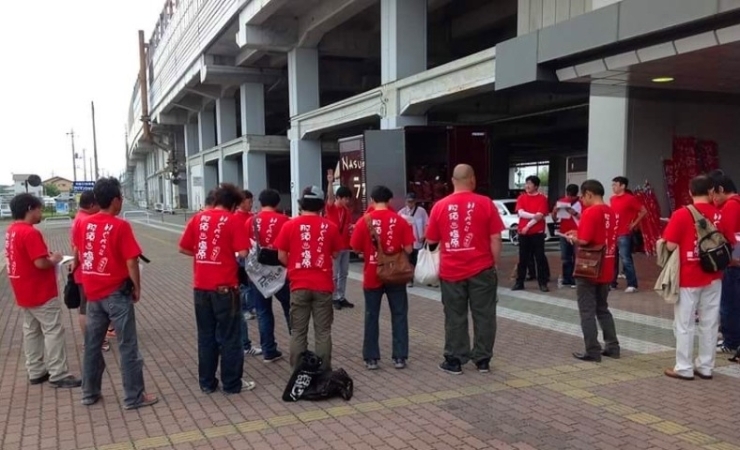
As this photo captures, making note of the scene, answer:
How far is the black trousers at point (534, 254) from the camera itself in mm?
9999

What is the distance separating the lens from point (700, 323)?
5438 millimetres

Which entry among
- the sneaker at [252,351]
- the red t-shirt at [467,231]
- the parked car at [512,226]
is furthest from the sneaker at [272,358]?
the parked car at [512,226]

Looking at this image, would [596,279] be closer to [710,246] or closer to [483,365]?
[710,246]

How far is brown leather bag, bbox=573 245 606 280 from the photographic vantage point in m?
5.88

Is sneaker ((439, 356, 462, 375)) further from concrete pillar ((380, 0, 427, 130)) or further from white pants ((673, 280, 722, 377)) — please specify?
concrete pillar ((380, 0, 427, 130))

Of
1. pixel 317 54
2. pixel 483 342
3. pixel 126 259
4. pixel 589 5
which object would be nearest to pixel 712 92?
pixel 589 5

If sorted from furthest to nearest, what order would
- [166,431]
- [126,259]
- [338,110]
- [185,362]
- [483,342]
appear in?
[338,110] < [185,362] < [483,342] < [126,259] < [166,431]

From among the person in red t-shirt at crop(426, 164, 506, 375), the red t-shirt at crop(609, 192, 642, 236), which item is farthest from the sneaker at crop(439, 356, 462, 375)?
the red t-shirt at crop(609, 192, 642, 236)

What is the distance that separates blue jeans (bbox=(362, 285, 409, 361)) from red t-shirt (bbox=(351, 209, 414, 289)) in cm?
11

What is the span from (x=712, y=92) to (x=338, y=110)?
1233 cm

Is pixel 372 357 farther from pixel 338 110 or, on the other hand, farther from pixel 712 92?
pixel 338 110

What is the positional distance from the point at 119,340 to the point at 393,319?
2459 mm

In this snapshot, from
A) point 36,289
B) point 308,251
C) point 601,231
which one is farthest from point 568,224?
point 36,289

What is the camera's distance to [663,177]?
12062 millimetres
